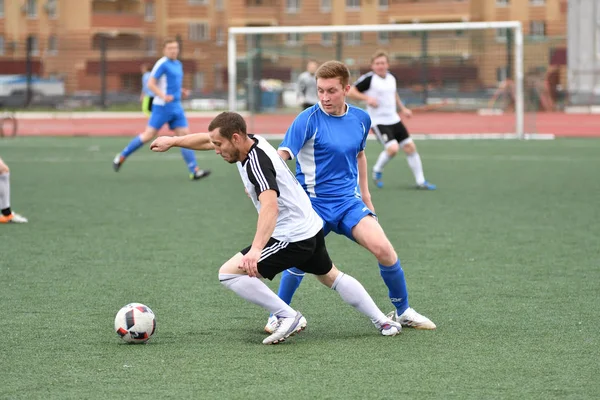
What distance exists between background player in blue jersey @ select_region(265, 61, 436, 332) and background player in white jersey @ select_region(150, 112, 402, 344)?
0.75 feet

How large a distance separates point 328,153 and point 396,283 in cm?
89

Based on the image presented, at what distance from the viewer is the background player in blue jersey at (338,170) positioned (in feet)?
20.9

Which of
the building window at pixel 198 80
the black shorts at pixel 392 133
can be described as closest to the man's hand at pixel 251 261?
the black shorts at pixel 392 133

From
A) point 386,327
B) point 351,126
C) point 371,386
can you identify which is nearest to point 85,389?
point 371,386

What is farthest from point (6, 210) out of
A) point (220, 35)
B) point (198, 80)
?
point (220, 35)

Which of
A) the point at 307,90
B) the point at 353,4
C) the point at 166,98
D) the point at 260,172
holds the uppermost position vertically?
the point at 353,4

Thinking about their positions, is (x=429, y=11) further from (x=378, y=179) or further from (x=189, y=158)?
(x=378, y=179)

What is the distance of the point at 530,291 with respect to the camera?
25.2 ft

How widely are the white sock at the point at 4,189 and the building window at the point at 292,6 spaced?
193 ft

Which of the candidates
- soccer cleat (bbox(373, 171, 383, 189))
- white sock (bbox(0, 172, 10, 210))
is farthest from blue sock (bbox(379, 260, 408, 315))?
soccer cleat (bbox(373, 171, 383, 189))

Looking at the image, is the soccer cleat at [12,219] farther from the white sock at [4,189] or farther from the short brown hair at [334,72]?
the short brown hair at [334,72]

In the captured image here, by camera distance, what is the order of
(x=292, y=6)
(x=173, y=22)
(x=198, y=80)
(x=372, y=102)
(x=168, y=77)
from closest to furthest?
(x=372, y=102) → (x=168, y=77) → (x=198, y=80) → (x=173, y=22) → (x=292, y=6)

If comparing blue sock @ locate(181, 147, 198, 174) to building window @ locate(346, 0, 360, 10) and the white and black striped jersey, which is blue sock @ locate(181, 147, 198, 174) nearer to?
the white and black striped jersey

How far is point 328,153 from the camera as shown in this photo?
21.4ft
